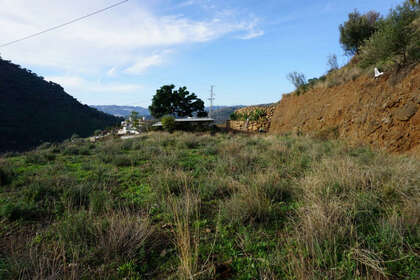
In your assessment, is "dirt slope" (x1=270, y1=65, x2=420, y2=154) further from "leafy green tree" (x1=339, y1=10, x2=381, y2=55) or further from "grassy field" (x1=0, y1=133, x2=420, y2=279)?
"leafy green tree" (x1=339, y1=10, x2=381, y2=55)

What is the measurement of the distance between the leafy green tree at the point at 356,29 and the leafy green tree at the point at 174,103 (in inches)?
926

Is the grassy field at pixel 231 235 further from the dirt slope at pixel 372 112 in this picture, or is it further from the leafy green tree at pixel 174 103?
the leafy green tree at pixel 174 103

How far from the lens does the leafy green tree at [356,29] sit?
14352 millimetres

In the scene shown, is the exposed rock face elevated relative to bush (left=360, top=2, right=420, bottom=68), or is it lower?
lower

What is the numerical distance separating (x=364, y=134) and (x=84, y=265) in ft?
30.0

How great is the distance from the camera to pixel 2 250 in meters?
2.03

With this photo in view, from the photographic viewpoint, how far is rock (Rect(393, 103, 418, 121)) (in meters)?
5.96

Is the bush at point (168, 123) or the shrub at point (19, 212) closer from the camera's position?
the shrub at point (19, 212)

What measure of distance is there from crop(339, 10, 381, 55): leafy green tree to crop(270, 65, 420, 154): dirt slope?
5739 millimetres

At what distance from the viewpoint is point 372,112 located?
7.59m

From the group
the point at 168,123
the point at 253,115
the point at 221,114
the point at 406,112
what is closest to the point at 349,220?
the point at 406,112

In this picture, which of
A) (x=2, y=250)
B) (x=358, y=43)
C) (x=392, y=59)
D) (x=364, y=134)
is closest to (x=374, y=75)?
(x=392, y=59)

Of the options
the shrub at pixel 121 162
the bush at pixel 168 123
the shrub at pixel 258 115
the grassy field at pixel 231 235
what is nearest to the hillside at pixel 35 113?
the bush at pixel 168 123

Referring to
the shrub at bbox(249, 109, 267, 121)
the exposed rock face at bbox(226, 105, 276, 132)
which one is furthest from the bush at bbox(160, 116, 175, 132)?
the shrub at bbox(249, 109, 267, 121)
